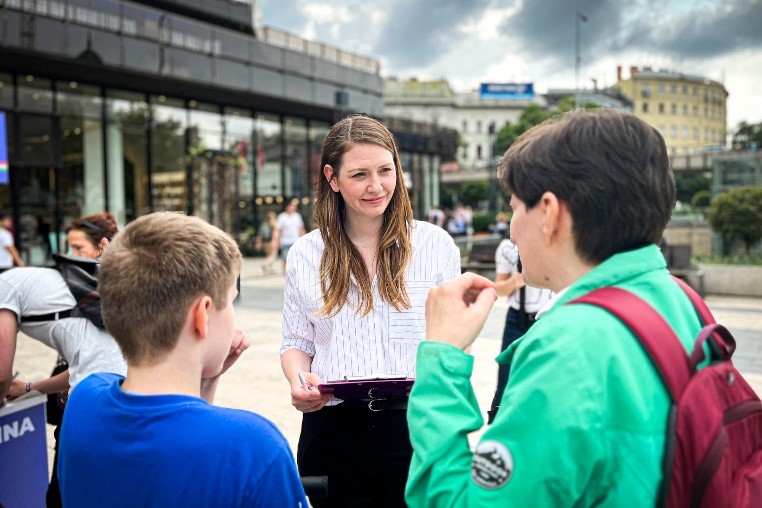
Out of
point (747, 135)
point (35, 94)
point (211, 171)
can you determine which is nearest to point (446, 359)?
point (35, 94)

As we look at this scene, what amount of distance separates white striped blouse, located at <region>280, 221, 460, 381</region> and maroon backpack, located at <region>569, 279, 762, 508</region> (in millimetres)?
1261

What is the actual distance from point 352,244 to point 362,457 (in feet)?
2.42

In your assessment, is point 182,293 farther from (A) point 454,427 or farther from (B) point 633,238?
(B) point 633,238

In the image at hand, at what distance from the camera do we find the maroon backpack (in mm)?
1027

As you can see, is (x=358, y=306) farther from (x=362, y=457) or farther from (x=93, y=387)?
(x=93, y=387)

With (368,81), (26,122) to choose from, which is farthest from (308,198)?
(26,122)

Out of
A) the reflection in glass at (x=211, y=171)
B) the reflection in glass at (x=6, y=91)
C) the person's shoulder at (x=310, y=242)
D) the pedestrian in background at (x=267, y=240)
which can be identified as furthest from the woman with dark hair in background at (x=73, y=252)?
the reflection in glass at (x=211, y=171)

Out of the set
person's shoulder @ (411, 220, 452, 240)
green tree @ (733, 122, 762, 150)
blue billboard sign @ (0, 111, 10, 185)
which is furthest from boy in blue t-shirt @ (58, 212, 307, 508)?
green tree @ (733, 122, 762, 150)

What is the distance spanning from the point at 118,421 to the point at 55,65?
1804cm

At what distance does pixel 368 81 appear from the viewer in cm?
2816

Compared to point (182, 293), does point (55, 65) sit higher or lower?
higher

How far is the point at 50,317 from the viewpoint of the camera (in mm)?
2592

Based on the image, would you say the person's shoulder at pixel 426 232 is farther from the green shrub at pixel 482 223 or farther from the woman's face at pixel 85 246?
the green shrub at pixel 482 223

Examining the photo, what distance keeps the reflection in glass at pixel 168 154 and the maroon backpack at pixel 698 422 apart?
20680mm
